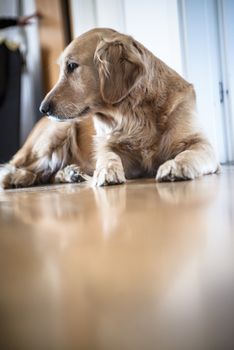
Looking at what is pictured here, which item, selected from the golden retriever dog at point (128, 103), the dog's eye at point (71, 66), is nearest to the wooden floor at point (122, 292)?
the golden retriever dog at point (128, 103)

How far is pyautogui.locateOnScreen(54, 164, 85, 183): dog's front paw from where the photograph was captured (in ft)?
6.65

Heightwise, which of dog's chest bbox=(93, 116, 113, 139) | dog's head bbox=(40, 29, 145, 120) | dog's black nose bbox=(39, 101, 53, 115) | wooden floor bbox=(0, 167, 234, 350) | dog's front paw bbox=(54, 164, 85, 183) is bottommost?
dog's front paw bbox=(54, 164, 85, 183)

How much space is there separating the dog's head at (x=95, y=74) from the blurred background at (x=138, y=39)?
15.2 inches

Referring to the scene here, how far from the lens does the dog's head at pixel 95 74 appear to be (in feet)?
5.25

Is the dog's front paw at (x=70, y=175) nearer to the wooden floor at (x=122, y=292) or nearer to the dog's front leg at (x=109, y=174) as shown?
the dog's front leg at (x=109, y=174)

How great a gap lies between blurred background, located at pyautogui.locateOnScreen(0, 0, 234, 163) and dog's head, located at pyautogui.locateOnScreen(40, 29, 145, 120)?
386 millimetres

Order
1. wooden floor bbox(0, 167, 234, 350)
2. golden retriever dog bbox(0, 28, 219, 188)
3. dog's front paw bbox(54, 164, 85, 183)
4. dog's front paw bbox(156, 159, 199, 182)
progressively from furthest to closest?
1. dog's front paw bbox(54, 164, 85, 183)
2. golden retriever dog bbox(0, 28, 219, 188)
3. dog's front paw bbox(156, 159, 199, 182)
4. wooden floor bbox(0, 167, 234, 350)

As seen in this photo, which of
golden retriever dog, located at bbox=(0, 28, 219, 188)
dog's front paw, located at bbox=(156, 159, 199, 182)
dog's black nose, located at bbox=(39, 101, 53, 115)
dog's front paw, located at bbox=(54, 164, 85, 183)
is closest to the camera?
dog's front paw, located at bbox=(156, 159, 199, 182)

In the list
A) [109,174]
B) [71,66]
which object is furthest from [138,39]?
[109,174]

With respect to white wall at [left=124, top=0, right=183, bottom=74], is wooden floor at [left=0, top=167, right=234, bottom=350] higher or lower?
lower

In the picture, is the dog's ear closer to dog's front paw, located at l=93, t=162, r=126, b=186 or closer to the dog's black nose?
the dog's black nose

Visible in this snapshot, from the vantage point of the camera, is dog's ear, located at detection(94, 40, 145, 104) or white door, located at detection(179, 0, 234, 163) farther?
white door, located at detection(179, 0, 234, 163)

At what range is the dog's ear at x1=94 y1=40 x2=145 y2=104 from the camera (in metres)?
1.59

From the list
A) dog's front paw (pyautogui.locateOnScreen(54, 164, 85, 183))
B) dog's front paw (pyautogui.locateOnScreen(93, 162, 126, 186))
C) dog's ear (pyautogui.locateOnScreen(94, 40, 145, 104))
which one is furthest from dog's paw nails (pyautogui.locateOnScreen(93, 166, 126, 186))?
dog's front paw (pyautogui.locateOnScreen(54, 164, 85, 183))
